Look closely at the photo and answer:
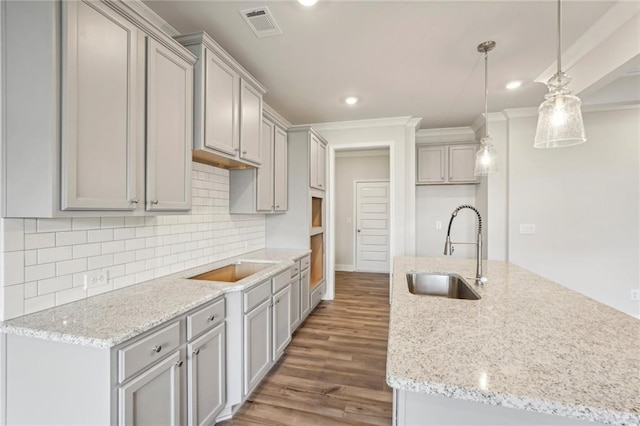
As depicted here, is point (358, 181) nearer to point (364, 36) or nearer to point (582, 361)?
point (364, 36)

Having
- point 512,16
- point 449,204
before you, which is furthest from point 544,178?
point 512,16

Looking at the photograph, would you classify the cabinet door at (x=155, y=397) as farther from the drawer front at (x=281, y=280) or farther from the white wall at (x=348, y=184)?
the white wall at (x=348, y=184)

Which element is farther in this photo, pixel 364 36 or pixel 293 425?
pixel 364 36

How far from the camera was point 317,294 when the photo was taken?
3.96 metres

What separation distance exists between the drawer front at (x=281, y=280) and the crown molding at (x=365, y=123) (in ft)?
8.40

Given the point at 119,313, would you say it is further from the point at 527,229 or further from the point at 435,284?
the point at 527,229

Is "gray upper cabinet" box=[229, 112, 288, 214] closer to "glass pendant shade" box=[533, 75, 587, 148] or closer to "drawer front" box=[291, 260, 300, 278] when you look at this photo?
"drawer front" box=[291, 260, 300, 278]

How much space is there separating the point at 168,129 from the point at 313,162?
7.30ft

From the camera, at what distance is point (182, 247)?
231 cm

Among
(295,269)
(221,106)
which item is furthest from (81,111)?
(295,269)

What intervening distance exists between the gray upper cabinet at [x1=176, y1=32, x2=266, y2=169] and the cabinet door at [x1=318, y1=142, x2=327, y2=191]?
1.47 meters

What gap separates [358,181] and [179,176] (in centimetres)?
490

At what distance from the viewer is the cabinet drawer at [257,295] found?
1962mm

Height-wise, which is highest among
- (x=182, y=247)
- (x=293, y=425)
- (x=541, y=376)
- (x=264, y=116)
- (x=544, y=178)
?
(x=264, y=116)
